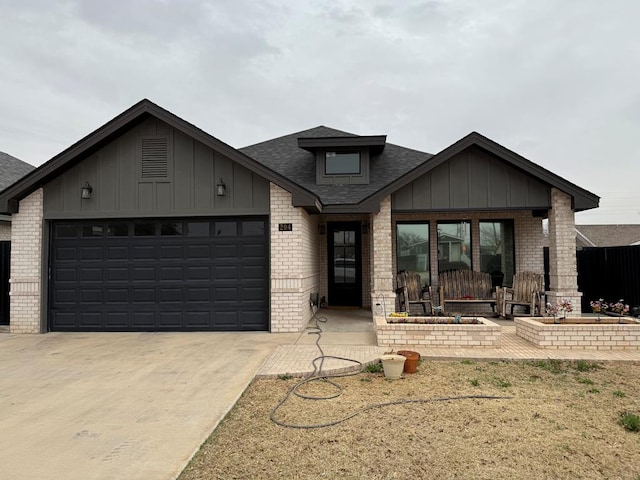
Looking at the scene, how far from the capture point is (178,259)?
921 centimetres

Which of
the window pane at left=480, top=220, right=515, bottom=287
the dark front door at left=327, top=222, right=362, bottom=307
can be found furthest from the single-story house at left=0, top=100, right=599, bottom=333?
the dark front door at left=327, top=222, right=362, bottom=307

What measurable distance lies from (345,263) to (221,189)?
16.6ft

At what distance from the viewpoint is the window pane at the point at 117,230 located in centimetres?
934

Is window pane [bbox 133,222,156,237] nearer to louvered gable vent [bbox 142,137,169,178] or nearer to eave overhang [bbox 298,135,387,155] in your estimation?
louvered gable vent [bbox 142,137,169,178]

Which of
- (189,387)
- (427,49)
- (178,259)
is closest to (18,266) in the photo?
(178,259)

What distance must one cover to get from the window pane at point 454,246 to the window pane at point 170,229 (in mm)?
7141

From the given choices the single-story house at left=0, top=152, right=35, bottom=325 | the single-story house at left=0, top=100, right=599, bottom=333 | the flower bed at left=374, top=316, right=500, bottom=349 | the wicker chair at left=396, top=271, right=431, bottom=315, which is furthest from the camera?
the wicker chair at left=396, top=271, right=431, bottom=315

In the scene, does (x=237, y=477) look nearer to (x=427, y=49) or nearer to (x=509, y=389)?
(x=509, y=389)

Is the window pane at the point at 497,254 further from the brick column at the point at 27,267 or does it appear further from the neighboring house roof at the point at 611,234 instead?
the neighboring house roof at the point at 611,234

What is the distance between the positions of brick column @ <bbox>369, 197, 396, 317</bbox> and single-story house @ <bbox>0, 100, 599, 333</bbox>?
2 centimetres

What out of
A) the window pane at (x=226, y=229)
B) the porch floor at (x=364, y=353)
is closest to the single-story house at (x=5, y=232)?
the window pane at (x=226, y=229)

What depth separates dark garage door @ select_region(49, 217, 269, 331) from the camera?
9.12 metres

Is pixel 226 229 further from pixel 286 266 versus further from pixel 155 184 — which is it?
pixel 155 184

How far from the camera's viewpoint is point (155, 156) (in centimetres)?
909
